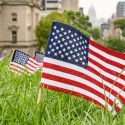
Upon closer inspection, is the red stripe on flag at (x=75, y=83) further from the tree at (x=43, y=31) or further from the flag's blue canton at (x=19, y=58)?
the tree at (x=43, y=31)

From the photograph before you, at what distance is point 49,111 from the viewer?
5125mm

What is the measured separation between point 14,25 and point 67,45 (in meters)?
59.9

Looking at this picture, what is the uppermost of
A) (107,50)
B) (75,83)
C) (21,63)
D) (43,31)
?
(107,50)

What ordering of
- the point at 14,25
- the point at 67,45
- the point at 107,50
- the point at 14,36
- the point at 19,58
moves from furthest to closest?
1. the point at 14,36
2. the point at 14,25
3. the point at 19,58
4. the point at 107,50
5. the point at 67,45

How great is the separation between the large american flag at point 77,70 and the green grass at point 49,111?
0.14m

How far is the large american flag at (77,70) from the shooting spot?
5328 mm

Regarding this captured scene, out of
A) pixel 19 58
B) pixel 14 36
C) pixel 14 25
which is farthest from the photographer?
pixel 14 36

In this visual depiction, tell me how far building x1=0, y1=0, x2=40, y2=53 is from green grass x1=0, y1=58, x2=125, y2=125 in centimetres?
5714

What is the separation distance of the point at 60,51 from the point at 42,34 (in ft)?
202

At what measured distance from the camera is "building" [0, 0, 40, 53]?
6362 cm

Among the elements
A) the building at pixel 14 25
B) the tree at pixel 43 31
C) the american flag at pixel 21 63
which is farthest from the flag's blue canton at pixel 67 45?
the tree at pixel 43 31

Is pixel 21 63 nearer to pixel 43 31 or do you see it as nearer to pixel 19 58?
pixel 19 58

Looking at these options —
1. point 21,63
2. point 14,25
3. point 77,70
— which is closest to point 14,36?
point 14,25

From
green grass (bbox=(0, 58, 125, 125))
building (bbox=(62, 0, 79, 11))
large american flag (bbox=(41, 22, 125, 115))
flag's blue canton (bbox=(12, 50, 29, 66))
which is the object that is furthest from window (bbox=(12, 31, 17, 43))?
building (bbox=(62, 0, 79, 11))
